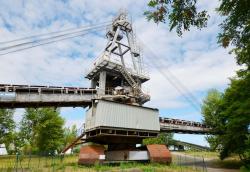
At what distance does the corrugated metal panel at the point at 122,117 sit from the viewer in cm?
2550

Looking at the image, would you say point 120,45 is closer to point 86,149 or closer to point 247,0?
point 86,149

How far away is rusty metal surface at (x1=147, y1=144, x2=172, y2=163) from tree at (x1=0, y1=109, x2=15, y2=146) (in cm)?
2627

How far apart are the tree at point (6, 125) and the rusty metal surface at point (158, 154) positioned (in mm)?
26274

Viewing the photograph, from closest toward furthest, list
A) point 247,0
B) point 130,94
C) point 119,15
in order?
point 247,0
point 130,94
point 119,15

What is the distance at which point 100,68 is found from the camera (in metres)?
31.2

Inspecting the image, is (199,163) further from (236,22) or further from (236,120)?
(236,22)

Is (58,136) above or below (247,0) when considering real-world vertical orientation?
below

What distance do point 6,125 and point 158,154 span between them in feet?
91.7

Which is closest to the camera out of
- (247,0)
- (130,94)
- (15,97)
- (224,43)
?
(247,0)

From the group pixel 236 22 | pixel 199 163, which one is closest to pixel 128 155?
pixel 199 163

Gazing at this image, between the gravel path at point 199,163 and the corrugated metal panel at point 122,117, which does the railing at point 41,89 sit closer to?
the corrugated metal panel at point 122,117

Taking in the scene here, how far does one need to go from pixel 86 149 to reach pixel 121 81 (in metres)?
11.6

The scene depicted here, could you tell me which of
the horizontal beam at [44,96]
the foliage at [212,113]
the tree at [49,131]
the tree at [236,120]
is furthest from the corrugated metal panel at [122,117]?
the tree at [49,131]

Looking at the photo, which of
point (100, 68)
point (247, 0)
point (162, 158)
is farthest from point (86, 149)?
point (247, 0)
